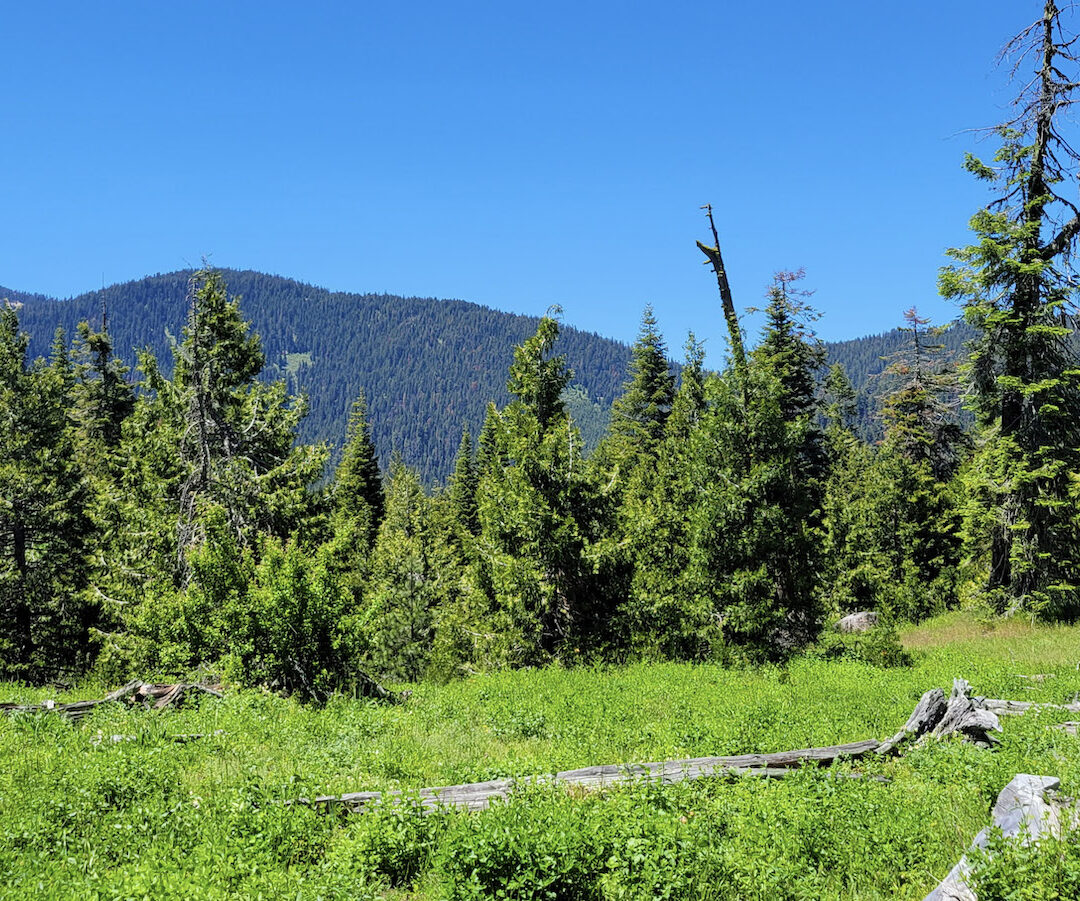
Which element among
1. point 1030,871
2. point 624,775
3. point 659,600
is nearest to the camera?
point 1030,871

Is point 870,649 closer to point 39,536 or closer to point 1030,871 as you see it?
point 1030,871

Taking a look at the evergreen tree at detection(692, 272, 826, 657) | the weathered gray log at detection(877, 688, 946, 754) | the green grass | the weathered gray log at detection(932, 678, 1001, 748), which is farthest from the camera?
the evergreen tree at detection(692, 272, 826, 657)

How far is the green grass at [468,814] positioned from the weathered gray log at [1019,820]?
1.11 ft

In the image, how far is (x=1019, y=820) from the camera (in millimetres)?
5207

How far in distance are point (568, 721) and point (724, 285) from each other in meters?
16.7

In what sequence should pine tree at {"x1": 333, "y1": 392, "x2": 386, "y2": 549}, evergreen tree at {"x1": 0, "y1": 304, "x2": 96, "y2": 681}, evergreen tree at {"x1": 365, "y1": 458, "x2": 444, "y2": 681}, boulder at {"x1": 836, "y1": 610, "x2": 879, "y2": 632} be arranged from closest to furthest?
evergreen tree at {"x1": 0, "y1": 304, "x2": 96, "y2": 681}, boulder at {"x1": 836, "y1": 610, "x2": 879, "y2": 632}, evergreen tree at {"x1": 365, "y1": 458, "x2": 444, "y2": 681}, pine tree at {"x1": 333, "y1": 392, "x2": 386, "y2": 549}

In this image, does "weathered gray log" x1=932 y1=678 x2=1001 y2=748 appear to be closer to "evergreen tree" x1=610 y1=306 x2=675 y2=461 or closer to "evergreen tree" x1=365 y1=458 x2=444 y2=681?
"evergreen tree" x1=365 y1=458 x2=444 y2=681

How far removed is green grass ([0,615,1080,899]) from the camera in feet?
16.5

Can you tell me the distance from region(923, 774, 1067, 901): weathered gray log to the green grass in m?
0.34

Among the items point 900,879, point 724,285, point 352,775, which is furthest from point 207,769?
point 724,285

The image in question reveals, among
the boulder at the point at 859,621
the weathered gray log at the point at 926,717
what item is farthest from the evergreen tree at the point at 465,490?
the weathered gray log at the point at 926,717

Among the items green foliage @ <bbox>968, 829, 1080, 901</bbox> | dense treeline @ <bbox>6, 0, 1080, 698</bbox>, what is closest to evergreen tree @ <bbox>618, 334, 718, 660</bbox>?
dense treeline @ <bbox>6, 0, 1080, 698</bbox>

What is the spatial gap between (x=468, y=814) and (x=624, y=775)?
1964mm

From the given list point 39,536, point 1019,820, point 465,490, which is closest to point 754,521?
point 1019,820
